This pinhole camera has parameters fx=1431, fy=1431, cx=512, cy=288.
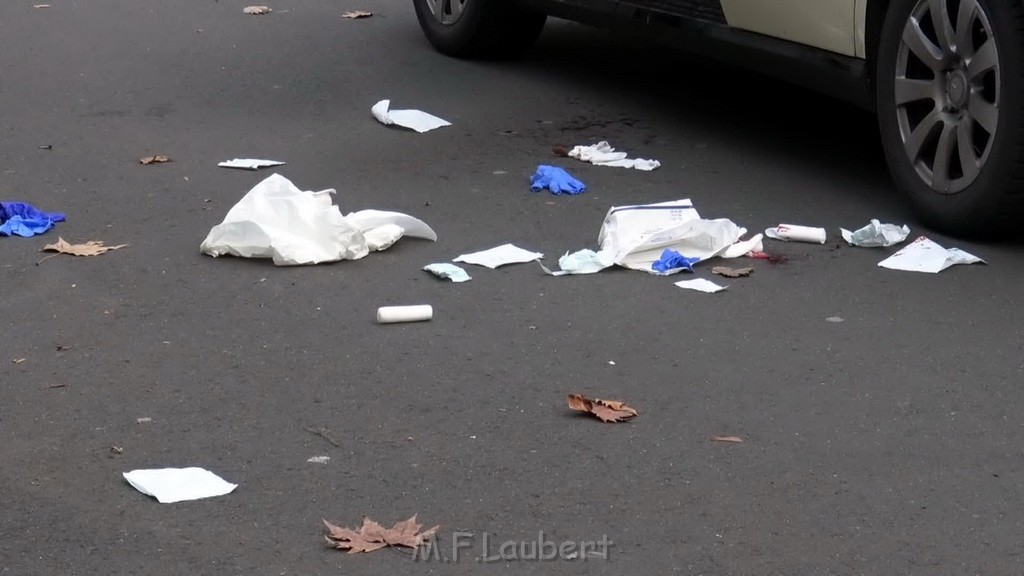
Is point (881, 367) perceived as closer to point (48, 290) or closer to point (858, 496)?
point (858, 496)

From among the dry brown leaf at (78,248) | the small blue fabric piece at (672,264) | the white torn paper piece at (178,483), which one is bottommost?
the dry brown leaf at (78,248)

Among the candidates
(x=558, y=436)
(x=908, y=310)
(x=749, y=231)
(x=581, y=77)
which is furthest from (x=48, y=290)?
(x=581, y=77)

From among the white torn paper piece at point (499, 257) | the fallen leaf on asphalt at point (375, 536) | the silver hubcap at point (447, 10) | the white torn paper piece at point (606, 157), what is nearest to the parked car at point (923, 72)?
the white torn paper piece at point (606, 157)

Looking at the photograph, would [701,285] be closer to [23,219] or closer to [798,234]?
[798,234]

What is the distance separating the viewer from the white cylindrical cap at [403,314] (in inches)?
186

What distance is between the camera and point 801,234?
5531mm

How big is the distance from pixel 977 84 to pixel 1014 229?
0.56 metres

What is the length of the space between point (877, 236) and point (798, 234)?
30cm

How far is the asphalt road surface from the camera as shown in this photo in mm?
3318

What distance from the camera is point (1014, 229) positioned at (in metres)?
5.35

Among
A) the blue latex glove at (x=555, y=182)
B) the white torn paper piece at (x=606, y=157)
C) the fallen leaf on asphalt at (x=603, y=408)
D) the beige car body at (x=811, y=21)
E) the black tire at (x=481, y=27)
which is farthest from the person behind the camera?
the black tire at (x=481, y=27)

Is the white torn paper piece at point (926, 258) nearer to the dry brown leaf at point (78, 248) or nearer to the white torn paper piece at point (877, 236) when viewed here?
the white torn paper piece at point (877, 236)

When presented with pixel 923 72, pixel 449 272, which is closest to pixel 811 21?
pixel 923 72

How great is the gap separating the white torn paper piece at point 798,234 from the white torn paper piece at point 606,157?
3.69 ft
